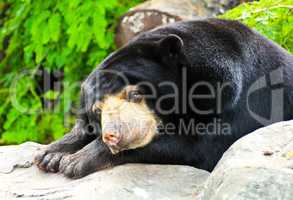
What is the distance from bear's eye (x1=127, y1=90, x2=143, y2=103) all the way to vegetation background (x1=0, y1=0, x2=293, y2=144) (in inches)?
178

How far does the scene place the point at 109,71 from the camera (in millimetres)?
4305

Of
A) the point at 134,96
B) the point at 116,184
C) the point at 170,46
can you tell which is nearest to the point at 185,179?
the point at 116,184

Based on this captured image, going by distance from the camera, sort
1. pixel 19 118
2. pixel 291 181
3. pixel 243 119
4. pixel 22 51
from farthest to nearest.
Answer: pixel 22 51
pixel 19 118
pixel 243 119
pixel 291 181

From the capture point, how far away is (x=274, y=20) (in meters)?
6.27

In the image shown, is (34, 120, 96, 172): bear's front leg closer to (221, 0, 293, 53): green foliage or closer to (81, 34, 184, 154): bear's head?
(81, 34, 184, 154): bear's head

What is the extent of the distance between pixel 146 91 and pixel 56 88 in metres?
5.49

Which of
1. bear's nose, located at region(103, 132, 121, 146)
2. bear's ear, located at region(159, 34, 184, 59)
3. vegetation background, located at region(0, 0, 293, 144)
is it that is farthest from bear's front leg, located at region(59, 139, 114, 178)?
vegetation background, located at region(0, 0, 293, 144)

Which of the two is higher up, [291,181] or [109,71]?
[109,71]

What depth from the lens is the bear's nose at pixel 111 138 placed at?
161 inches

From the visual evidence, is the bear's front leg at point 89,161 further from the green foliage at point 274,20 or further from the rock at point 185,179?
the green foliage at point 274,20

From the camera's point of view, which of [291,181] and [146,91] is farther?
[146,91]

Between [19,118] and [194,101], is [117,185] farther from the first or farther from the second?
[19,118]

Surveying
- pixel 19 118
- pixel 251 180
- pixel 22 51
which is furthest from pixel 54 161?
pixel 22 51

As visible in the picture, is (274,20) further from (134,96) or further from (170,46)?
(134,96)
